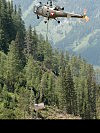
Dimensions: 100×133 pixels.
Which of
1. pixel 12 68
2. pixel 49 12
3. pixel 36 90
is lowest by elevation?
pixel 36 90

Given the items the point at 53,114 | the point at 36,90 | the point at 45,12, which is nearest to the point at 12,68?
the point at 36,90

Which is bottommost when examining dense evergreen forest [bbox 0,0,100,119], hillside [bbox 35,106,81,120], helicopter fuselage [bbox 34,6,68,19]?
hillside [bbox 35,106,81,120]

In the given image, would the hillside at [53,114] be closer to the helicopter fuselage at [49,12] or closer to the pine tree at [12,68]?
the pine tree at [12,68]

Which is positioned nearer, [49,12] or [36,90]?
[49,12]

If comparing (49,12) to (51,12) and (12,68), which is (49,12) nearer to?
(51,12)

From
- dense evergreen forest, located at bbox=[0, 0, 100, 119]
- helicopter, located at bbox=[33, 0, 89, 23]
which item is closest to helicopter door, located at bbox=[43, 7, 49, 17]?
helicopter, located at bbox=[33, 0, 89, 23]

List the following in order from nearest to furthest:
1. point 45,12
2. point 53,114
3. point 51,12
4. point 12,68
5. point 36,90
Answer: point 51,12 → point 45,12 → point 53,114 → point 12,68 → point 36,90

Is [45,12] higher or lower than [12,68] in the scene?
higher

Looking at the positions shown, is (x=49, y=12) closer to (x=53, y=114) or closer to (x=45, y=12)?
(x=45, y=12)

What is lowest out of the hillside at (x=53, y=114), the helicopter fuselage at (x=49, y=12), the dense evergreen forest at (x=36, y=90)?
the hillside at (x=53, y=114)

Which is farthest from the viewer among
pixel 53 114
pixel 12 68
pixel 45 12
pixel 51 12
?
pixel 12 68

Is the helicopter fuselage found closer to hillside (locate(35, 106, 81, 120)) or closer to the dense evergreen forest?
the dense evergreen forest

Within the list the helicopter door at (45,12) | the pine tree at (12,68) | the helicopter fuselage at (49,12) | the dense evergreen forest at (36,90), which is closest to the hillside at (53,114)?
the dense evergreen forest at (36,90)
